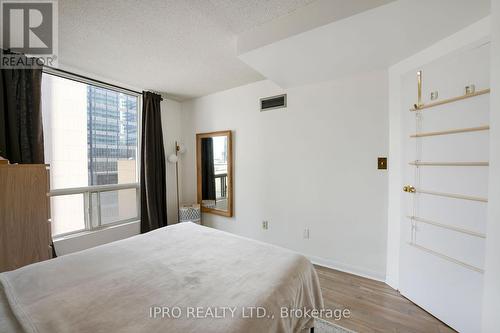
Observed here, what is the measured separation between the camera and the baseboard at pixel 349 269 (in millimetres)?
2229

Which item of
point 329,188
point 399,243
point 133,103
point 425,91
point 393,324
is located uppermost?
point 133,103

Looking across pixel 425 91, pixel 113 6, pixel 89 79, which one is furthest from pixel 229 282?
pixel 89 79

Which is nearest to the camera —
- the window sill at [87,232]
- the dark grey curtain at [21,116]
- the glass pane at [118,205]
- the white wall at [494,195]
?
the white wall at [494,195]

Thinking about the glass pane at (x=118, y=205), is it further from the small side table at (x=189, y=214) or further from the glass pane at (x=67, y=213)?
the small side table at (x=189, y=214)

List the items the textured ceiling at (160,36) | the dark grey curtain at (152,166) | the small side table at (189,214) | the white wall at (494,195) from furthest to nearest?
the small side table at (189,214) < the dark grey curtain at (152,166) < the textured ceiling at (160,36) < the white wall at (494,195)

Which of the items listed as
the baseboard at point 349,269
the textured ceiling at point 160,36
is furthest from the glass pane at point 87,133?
the baseboard at point 349,269

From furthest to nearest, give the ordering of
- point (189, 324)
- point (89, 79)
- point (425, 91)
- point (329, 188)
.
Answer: point (89, 79) < point (329, 188) < point (425, 91) < point (189, 324)

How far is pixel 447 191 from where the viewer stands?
1.67m

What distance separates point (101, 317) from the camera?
2.78 ft

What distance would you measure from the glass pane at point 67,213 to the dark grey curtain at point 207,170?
5.64ft

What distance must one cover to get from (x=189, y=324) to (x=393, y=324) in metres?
1.73

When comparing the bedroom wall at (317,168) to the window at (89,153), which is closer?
the bedroom wall at (317,168)

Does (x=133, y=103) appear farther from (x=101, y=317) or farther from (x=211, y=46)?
(x=101, y=317)

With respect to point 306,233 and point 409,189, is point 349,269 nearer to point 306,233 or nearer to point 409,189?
point 306,233
